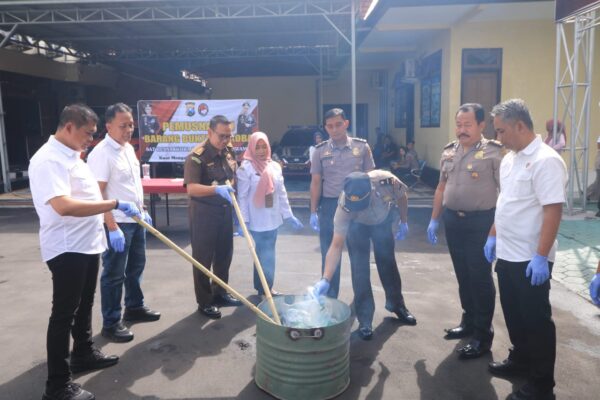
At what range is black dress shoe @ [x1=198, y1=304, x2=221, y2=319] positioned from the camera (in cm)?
435

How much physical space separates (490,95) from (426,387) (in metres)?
9.10

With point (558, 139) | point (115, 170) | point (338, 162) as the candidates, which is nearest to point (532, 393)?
point (338, 162)

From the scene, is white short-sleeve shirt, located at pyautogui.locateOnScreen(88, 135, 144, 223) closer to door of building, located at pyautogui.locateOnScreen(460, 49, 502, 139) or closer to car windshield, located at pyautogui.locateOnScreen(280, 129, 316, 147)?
door of building, located at pyautogui.locateOnScreen(460, 49, 502, 139)

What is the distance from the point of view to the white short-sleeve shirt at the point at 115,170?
3738 mm

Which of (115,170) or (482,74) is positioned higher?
(482,74)

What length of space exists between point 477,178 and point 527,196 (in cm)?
76

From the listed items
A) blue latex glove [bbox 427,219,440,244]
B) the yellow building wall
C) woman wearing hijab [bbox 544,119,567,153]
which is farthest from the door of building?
blue latex glove [bbox 427,219,440,244]

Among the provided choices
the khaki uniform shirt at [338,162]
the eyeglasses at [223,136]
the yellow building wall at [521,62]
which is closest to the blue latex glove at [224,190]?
the eyeglasses at [223,136]

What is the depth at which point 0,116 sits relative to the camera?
37.8 ft

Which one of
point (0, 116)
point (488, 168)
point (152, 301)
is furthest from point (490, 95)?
point (0, 116)

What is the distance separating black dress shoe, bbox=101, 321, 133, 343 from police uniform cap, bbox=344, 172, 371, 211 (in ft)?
6.89

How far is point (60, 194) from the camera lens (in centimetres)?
278

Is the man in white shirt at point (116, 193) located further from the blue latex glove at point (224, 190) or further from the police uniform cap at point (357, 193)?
the police uniform cap at point (357, 193)

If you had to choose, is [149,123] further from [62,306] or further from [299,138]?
[62,306]
